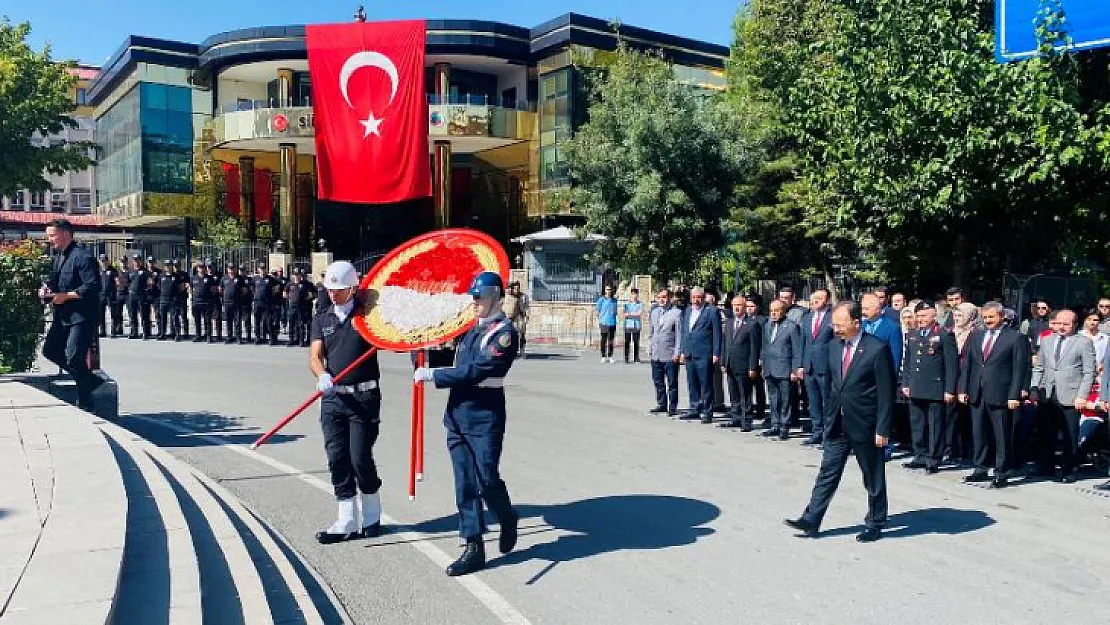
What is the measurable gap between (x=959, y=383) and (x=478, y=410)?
18.2 ft

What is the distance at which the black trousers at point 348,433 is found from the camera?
21.1ft

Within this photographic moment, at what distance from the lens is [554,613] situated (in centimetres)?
528

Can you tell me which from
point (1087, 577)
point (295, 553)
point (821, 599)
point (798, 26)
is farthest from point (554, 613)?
point (798, 26)

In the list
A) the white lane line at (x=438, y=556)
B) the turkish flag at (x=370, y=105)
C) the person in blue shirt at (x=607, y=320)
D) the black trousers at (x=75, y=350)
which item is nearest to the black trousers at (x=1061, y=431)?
the white lane line at (x=438, y=556)

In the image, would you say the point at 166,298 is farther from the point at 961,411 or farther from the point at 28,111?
the point at 961,411

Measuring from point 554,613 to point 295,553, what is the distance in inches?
80.1

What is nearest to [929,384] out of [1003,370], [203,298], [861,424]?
[1003,370]

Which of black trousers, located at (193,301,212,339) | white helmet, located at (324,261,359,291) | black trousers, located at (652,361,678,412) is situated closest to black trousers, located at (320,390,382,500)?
white helmet, located at (324,261,359,291)

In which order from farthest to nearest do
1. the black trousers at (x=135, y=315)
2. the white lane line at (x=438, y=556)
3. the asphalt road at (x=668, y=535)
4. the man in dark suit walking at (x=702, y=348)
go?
the black trousers at (x=135, y=315) < the man in dark suit walking at (x=702, y=348) < the asphalt road at (x=668, y=535) < the white lane line at (x=438, y=556)

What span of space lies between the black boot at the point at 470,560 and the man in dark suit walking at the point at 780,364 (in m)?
6.06

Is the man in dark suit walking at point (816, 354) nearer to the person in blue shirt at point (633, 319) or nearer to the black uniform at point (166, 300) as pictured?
the person in blue shirt at point (633, 319)

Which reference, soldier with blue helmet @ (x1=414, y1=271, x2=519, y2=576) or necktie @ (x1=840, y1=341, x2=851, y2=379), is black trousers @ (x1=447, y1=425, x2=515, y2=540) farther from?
necktie @ (x1=840, y1=341, x2=851, y2=379)

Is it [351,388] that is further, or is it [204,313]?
[204,313]

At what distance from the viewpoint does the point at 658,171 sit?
23.4 meters
